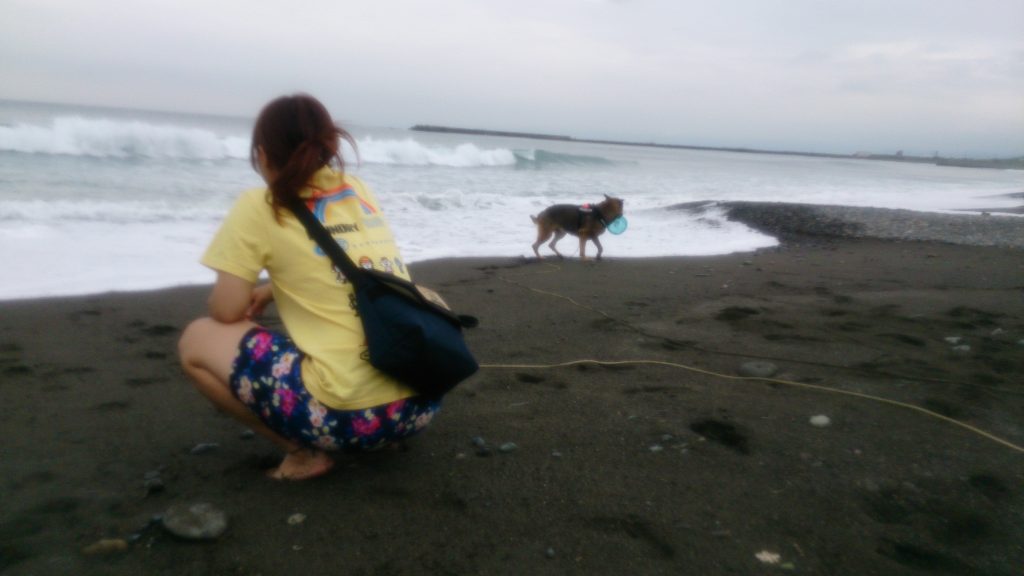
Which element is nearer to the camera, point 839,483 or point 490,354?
point 839,483

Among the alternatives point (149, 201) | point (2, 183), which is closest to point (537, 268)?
point (149, 201)

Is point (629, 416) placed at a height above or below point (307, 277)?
below

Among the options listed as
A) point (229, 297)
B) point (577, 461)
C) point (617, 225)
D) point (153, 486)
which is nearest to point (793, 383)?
point (577, 461)

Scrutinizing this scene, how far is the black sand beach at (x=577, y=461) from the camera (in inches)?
82.9

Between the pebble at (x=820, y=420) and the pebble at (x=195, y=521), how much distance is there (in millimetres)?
2481

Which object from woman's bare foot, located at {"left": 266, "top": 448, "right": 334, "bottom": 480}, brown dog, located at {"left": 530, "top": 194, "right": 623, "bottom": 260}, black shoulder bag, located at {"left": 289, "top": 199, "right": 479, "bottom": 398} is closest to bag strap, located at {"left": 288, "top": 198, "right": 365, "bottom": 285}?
black shoulder bag, located at {"left": 289, "top": 199, "right": 479, "bottom": 398}

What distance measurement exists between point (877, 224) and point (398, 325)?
11860 mm

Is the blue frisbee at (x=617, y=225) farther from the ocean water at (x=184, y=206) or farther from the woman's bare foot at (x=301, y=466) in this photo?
the woman's bare foot at (x=301, y=466)

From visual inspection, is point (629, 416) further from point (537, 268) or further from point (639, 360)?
point (537, 268)

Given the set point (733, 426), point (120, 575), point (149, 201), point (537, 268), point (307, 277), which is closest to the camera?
point (120, 575)

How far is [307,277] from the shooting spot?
219cm

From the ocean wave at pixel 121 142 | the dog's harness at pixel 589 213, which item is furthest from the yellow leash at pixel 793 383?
the ocean wave at pixel 121 142

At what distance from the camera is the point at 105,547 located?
207 centimetres

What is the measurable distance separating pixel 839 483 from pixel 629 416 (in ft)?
3.08
